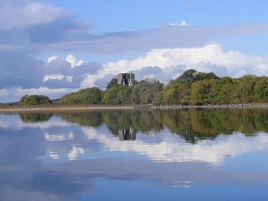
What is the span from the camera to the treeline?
108125mm

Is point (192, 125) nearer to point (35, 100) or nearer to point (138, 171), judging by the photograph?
point (138, 171)

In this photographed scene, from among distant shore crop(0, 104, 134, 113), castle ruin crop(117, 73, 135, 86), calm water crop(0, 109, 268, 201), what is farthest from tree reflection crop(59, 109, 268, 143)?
castle ruin crop(117, 73, 135, 86)

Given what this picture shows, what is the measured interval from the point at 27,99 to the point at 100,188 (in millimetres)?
167367

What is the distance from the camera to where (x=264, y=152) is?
65.8 ft

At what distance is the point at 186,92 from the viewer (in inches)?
4966

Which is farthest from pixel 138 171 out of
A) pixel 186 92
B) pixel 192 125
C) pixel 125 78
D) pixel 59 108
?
pixel 125 78

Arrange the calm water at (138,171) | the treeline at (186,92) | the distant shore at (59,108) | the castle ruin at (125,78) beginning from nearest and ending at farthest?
the calm water at (138,171)
the treeline at (186,92)
the distant shore at (59,108)
the castle ruin at (125,78)

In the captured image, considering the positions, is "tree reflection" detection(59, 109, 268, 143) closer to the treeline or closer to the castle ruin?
the treeline

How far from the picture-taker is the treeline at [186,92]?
108 m

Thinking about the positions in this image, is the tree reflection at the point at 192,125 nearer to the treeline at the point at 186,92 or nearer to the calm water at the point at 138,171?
the calm water at the point at 138,171

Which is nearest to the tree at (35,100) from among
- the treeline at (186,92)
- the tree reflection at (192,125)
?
the treeline at (186,92)

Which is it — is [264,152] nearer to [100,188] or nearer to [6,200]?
[100,188]

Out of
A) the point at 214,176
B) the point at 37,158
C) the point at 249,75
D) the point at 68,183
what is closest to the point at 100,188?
the point at 68,183

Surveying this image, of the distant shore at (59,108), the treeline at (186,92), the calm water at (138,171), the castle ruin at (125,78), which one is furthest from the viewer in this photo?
the castle ruin at (125,78)
